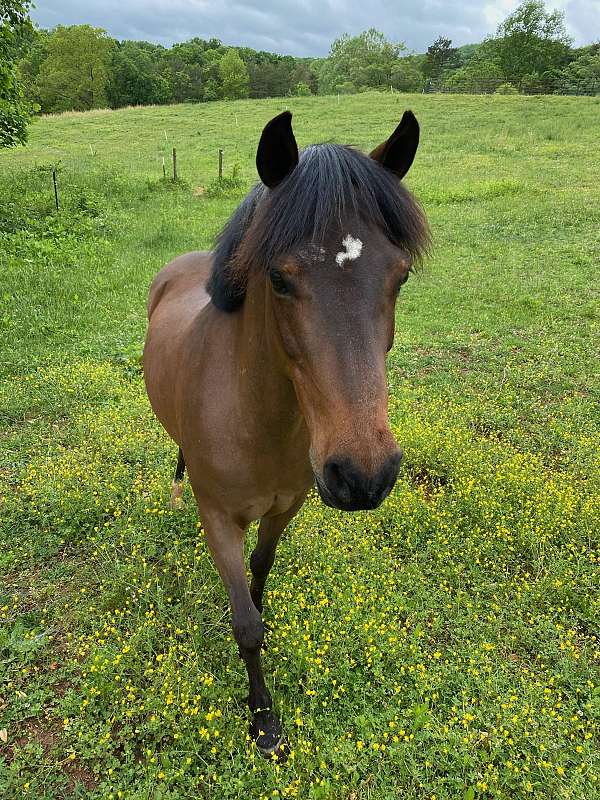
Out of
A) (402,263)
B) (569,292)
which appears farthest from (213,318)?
(569,292)

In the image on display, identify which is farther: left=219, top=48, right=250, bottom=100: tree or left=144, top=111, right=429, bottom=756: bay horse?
left=219, top=48, right=250, bottom=100: tree

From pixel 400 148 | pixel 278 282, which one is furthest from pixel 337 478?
pixel 400 148

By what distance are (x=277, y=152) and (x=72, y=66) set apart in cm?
6996

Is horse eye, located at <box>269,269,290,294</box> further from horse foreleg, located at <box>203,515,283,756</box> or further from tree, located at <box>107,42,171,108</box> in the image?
tree, located at <box>107,42,171,108</box>

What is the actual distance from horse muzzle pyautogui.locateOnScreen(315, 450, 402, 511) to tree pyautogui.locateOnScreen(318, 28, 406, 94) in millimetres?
69562

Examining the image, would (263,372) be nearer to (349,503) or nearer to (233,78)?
(349,503)

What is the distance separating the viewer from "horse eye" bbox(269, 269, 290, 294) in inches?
61.7

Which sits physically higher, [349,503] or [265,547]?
[349,503]

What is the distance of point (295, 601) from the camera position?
3.11 metres

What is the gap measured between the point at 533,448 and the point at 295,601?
112 inches

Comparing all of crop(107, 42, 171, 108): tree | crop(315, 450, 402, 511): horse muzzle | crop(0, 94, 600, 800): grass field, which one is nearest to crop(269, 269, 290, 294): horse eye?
crop(315, 450, 402, 511): horse muzzle

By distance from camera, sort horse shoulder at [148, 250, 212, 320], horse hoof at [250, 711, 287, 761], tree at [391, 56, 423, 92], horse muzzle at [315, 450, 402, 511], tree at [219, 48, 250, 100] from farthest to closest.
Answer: tree at [219, 48, 250, 100], tree at [391, 56, 423, 92], horse shoulder at [148, 250, 212, 320], horse hoof at [250, 711, 287, 761], horse muzzle at [315, 450, 402, 511]

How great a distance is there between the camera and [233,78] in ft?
212

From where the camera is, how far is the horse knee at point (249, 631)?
2363 mm
